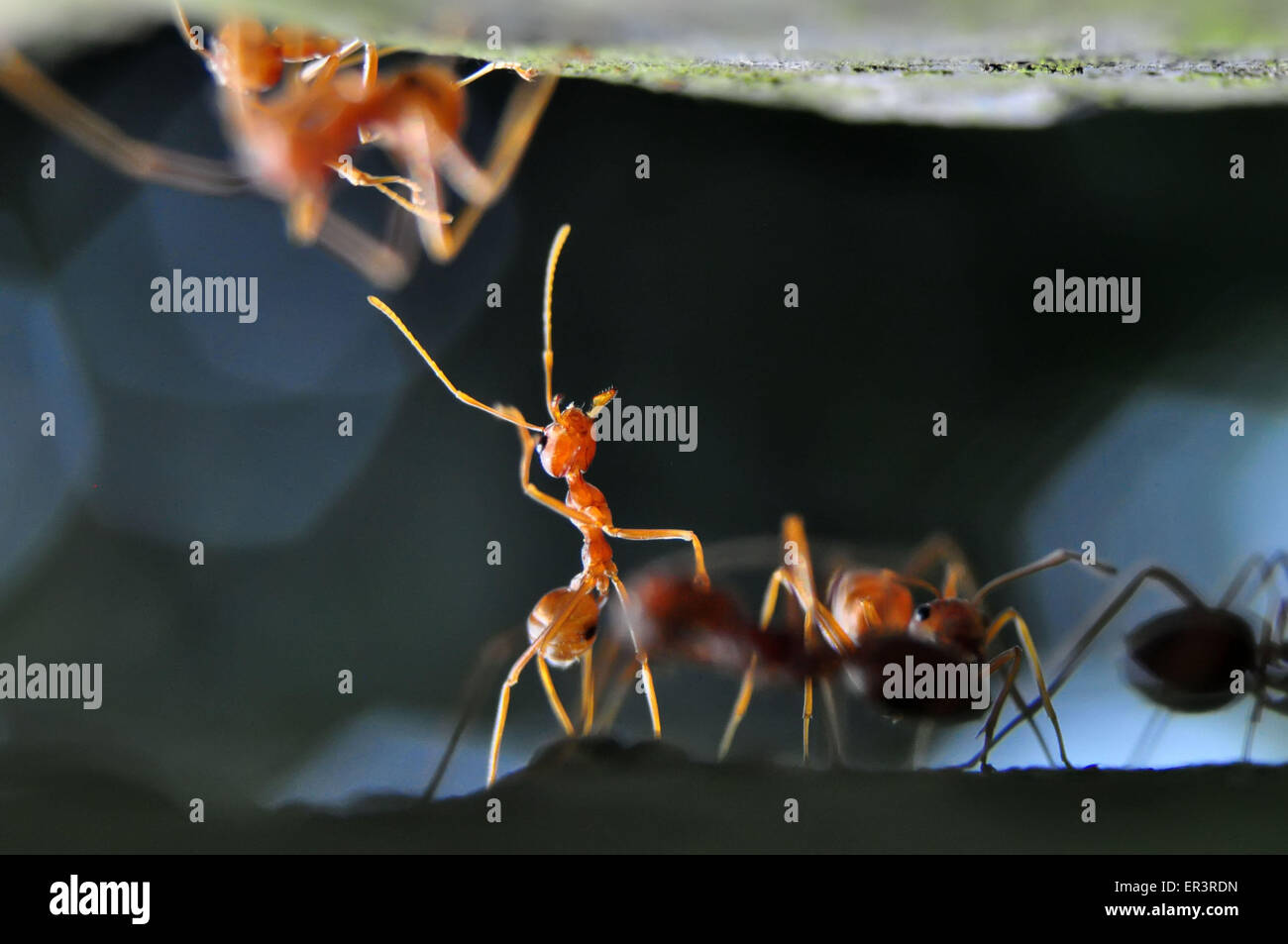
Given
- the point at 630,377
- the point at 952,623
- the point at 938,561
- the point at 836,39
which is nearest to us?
the point at 836,39

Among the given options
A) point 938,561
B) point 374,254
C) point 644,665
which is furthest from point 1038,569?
point 374,254

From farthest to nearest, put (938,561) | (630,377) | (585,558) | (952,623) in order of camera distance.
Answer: (630,377), (938,561), (585,558), (952,623)

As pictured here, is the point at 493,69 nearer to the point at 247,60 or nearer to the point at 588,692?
the point at 247,60

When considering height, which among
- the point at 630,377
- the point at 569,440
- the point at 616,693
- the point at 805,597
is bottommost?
the point at 616,693

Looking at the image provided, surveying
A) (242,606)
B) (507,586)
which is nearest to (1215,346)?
(507,586)

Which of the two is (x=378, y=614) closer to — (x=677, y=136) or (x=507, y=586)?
(x=507, y=586)

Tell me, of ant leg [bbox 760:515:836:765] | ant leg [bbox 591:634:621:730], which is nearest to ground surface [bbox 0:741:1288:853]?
ant leg [bbox 760:515:836:765]

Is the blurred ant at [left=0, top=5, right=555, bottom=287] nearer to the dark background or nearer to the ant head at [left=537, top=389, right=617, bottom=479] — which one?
the ant head at [left=537, top=389, right=617, bottom=479]
